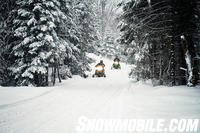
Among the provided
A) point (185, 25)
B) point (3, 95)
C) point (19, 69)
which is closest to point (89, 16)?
point (19, 69)

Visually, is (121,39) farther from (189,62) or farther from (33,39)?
(33,39)

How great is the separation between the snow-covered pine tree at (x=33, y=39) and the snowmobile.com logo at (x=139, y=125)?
7.19 metres

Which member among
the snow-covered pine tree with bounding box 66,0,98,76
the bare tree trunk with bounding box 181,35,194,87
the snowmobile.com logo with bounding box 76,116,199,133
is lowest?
the snowmobile.com logo with bounding box 76,116,199,133

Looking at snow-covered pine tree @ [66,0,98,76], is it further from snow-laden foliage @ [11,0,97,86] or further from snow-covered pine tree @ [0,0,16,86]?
snow-covered pine tree @ [0,0,16,86]

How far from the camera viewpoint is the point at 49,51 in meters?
10.7

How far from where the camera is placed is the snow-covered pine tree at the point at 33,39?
33.2 feet

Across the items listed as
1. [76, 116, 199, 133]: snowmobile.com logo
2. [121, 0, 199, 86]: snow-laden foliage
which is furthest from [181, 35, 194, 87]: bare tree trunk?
[76, 116, 199, 133]: snowmobile.com logo

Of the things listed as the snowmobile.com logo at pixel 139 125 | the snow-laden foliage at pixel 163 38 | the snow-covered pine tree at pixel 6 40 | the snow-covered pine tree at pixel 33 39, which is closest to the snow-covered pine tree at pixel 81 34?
the snow-covered pine tree at pixel 33 39

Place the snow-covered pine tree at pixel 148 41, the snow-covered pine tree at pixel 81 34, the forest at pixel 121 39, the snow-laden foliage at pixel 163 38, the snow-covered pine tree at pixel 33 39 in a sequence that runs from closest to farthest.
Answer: the snow-laden foliage at pixel 163 38
the forest at pixel 121 39
the snow-covered pine tree at pixel 148 41
the snow-covered pine tree at pixel 33 39
the snow-covered pine tree at pixel 81 34

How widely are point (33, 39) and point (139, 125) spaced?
923 centimetres

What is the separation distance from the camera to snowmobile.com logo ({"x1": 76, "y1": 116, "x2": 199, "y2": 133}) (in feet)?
11.5

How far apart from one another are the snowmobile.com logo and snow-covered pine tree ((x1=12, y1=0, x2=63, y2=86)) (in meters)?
7.19

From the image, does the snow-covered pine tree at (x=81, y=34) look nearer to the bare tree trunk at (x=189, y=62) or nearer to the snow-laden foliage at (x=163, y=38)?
the snow-laden foliage at (x=163, y=38)

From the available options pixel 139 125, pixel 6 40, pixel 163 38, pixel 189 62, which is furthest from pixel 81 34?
pixel 139 125
